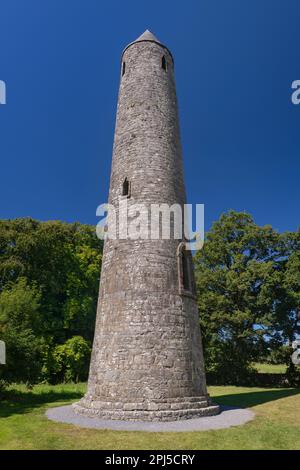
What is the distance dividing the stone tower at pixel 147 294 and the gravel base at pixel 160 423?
0.34 m

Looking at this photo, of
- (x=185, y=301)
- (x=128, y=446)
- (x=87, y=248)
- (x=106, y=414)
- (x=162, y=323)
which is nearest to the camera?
(x=128, y=446)

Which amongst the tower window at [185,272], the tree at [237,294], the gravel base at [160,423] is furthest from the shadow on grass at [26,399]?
the tree at [237,294]

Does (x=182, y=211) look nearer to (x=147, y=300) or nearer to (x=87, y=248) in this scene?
(x=147, y=300)

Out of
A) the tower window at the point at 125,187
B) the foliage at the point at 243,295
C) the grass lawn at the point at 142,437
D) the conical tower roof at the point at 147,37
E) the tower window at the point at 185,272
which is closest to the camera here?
the grass lawn at the point at 142,437

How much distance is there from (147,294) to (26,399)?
31.3 feet

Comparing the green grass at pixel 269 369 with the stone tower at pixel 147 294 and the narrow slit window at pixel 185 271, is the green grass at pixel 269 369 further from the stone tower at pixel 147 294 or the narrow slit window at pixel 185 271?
the stone tower at pixel 147 294

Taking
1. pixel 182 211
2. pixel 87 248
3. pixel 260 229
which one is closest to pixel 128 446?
pixel 182 211

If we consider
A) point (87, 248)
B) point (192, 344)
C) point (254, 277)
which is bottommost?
point (192, 344)

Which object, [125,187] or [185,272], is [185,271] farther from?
[125,187]

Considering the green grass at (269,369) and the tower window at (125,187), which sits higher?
the tower window at (125,187)

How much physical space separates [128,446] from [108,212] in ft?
29.3

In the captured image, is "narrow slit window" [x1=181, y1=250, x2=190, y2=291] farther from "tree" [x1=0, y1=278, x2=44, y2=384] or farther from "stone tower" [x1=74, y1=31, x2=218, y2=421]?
"tree" [x1=0, y1=278, x2=44, y2=384]

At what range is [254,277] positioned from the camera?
2833cm

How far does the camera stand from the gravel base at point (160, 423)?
1055cm
